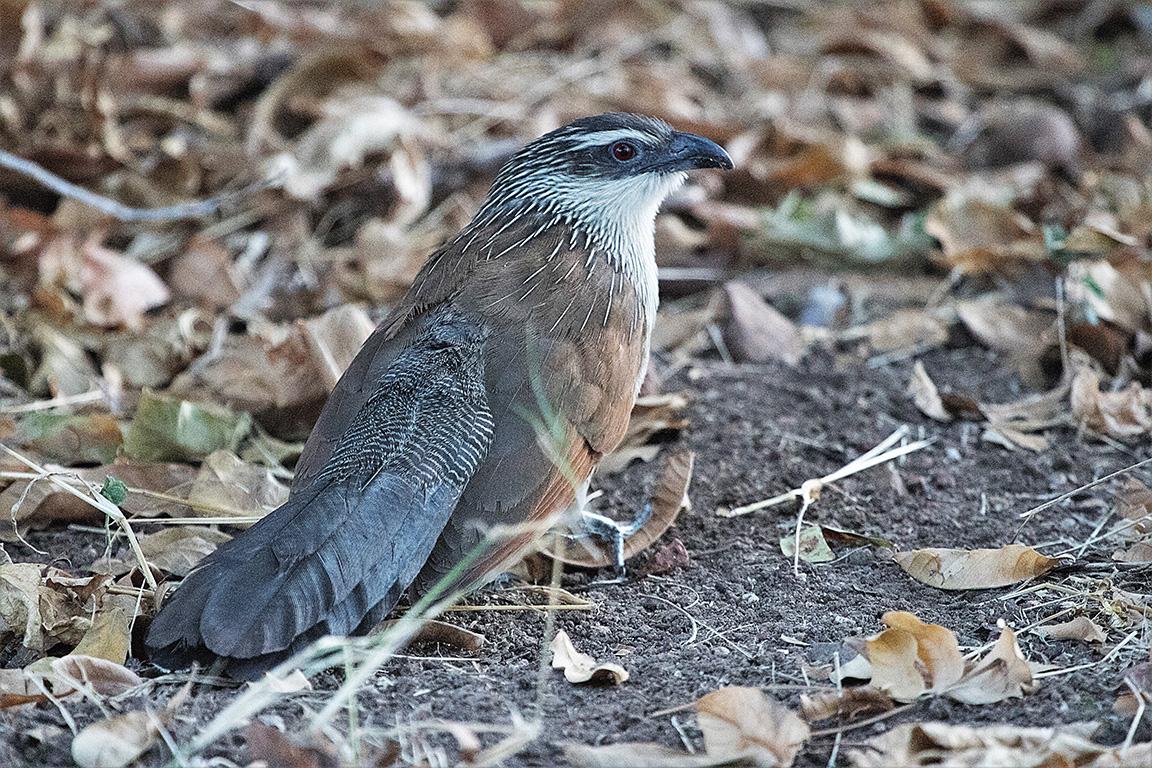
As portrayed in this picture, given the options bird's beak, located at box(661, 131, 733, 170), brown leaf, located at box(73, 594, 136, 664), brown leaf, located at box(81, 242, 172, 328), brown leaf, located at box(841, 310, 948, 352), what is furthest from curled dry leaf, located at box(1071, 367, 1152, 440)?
brown leaf, located at box(81, 242, 172, 328)

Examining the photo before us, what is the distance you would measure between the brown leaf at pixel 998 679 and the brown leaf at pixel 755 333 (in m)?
A: 2.51

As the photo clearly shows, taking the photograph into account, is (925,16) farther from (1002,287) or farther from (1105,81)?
(1002,287)

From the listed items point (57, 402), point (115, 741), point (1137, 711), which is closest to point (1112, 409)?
point (1137, 711)

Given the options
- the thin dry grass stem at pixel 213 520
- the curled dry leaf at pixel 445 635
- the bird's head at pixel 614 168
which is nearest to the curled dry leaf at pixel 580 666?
the curled dry leaf at pixel 445 635

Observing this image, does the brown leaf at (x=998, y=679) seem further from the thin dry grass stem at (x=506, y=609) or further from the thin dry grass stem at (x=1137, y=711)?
the thin dry grass stem at (x=506, y=609)

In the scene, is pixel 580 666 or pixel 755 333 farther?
pixel 755 333

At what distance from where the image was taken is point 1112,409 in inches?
193

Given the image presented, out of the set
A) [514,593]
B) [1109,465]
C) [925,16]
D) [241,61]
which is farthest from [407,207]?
[925,16]

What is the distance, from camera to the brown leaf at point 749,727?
2951 millimetres

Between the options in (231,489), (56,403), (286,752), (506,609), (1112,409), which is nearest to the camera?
(286,752)

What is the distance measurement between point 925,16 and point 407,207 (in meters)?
4.16

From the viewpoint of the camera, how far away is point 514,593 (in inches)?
165

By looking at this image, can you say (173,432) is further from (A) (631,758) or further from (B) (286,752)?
(A) (631,758)

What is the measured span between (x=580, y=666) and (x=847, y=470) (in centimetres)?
153
